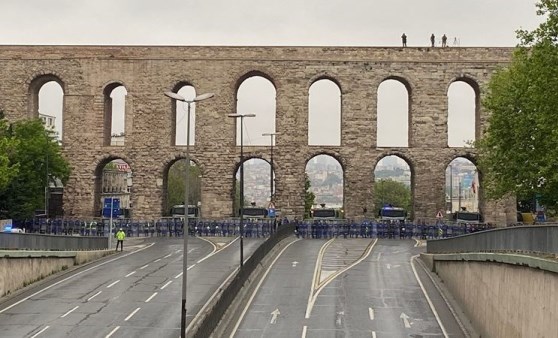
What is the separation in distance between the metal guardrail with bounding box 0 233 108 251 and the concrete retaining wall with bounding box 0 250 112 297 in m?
0.47

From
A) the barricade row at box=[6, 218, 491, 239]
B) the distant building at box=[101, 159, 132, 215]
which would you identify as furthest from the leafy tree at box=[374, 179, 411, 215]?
the barricade row at box=[6, 218, 491, 239]

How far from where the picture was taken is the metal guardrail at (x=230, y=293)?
2900 centimetres

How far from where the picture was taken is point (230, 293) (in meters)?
35.7

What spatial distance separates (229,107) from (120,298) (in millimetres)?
41512

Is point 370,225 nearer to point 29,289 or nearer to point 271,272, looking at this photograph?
point 271,272

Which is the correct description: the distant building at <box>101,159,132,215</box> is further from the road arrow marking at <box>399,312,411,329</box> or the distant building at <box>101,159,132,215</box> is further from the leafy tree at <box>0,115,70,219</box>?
the road arrow marking at <box>399,312,411,329</box>

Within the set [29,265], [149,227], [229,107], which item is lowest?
[29,265]

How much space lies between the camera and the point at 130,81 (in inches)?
3054

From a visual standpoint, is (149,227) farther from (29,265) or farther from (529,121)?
(529,121)

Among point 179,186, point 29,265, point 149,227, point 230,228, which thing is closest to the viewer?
point 29,265

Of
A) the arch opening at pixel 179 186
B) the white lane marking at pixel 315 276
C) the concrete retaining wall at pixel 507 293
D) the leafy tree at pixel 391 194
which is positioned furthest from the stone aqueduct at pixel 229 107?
the leafy tree at pixel 391 194

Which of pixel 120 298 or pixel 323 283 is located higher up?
pixel 323 283

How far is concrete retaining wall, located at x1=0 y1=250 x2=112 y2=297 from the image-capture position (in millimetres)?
37938

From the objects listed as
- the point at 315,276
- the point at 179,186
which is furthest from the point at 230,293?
the point at 179,186
